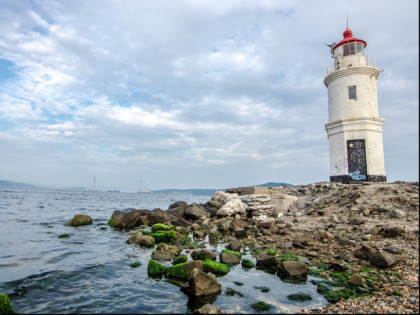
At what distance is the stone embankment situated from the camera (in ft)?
15.3

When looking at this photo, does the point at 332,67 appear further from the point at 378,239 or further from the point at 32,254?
the point at 32,254

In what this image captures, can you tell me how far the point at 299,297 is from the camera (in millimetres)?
4656

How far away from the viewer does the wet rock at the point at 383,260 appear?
5.67m

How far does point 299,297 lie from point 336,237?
486cm

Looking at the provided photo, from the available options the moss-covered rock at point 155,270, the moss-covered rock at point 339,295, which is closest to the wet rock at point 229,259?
the moss-covered rock at point 155,270

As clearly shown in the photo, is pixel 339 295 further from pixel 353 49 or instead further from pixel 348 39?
pixel 348 39

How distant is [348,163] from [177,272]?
654 inches

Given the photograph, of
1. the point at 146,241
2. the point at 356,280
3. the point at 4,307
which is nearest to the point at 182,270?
the point at 4,307

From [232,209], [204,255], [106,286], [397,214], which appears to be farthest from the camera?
[232,209]

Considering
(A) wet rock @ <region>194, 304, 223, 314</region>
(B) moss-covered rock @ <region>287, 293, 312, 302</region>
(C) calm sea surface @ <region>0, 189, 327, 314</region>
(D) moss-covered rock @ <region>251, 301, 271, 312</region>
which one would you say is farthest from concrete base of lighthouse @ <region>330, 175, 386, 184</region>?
(A) wet rock @ <region>194, 304, 223, 314</region>

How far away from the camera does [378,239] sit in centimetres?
777

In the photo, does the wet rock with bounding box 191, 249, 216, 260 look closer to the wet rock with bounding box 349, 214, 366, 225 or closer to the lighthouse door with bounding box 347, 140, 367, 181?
the wet rock with bounding box 349, 214, 366, 225

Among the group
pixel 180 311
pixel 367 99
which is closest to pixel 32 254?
pixel 180 311

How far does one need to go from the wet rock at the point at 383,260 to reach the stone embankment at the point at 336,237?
0.02 meters
